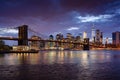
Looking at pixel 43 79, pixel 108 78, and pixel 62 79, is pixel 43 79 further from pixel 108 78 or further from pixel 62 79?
pixel 108 78

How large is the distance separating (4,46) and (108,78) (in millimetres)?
102735

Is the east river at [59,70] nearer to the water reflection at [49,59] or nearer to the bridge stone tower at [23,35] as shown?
the water reflection at [49,59]

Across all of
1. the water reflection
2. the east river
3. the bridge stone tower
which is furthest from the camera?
the bridge stone tower

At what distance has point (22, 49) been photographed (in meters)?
113

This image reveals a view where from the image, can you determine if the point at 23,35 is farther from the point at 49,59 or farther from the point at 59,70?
the point at 59,70

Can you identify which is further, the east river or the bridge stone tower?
the bridge stone tower

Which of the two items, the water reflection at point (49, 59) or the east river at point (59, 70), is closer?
the east river at point (59, 70)

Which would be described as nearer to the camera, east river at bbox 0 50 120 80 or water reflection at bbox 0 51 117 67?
east river at bbox 0 50 120 80

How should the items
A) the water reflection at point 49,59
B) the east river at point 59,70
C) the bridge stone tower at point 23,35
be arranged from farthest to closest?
the bridge stone tower at point 23,35 → the water reflection at point 49,59 → the east river at point 59,70

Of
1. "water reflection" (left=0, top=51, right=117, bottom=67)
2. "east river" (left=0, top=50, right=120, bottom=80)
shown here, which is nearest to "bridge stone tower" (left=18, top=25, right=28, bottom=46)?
"water reflection" (left=0, top=51, right=117, bottom=67)

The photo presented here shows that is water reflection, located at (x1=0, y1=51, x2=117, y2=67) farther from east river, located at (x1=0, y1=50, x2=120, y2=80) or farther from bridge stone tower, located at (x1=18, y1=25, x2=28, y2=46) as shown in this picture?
bridge stone tower, located at (x1=18, y1=25, x2=28, y2=46)

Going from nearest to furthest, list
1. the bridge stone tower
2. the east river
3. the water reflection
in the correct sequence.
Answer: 1. the east river
2. the water reflection
3. the bridge stone tower

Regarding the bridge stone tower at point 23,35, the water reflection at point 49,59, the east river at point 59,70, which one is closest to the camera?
the east river at point 59,70

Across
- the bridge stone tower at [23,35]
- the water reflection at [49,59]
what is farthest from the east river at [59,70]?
the bridge stone tower at [23,35]
